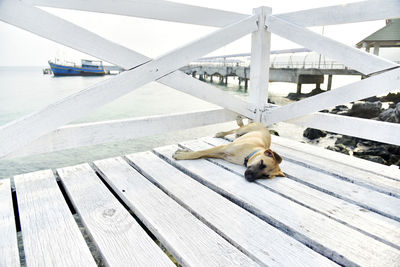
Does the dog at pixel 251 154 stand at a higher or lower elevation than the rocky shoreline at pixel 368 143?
higher

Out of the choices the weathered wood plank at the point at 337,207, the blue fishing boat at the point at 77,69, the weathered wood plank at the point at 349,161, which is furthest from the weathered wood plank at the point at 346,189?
the blue fishing boat at the point at 77,69

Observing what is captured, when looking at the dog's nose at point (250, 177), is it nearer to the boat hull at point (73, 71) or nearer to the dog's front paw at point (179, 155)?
the dog's front paw at point (179, 155)

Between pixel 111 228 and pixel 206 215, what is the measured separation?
502 mm

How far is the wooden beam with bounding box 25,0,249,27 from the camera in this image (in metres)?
1.99

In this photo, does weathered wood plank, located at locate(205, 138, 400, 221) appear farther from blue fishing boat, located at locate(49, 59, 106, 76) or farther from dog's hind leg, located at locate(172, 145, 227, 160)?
blue fishing boat, located at locate(49, 59, 106, 76)

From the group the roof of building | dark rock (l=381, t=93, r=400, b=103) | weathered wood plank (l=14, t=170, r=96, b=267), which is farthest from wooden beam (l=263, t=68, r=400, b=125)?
the roof of building

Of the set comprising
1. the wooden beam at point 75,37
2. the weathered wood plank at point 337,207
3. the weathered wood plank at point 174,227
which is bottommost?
the weathered wood plank at point 174,227

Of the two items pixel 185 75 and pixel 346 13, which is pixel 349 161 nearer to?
pixel 346 13

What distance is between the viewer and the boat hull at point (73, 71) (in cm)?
4666

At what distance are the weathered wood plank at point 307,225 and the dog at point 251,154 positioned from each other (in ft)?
0.46

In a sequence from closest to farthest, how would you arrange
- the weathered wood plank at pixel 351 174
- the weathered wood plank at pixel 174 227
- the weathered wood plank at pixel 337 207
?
the weathered wood plank at pixel 174 227 < the weathered wood plank at pixel 337 207 < the weathered wood plank at pixel 351 174

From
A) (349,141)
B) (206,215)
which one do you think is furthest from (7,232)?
(349,141)

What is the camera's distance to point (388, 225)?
1.45 meters

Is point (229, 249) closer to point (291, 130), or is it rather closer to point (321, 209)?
point (321, 209)
